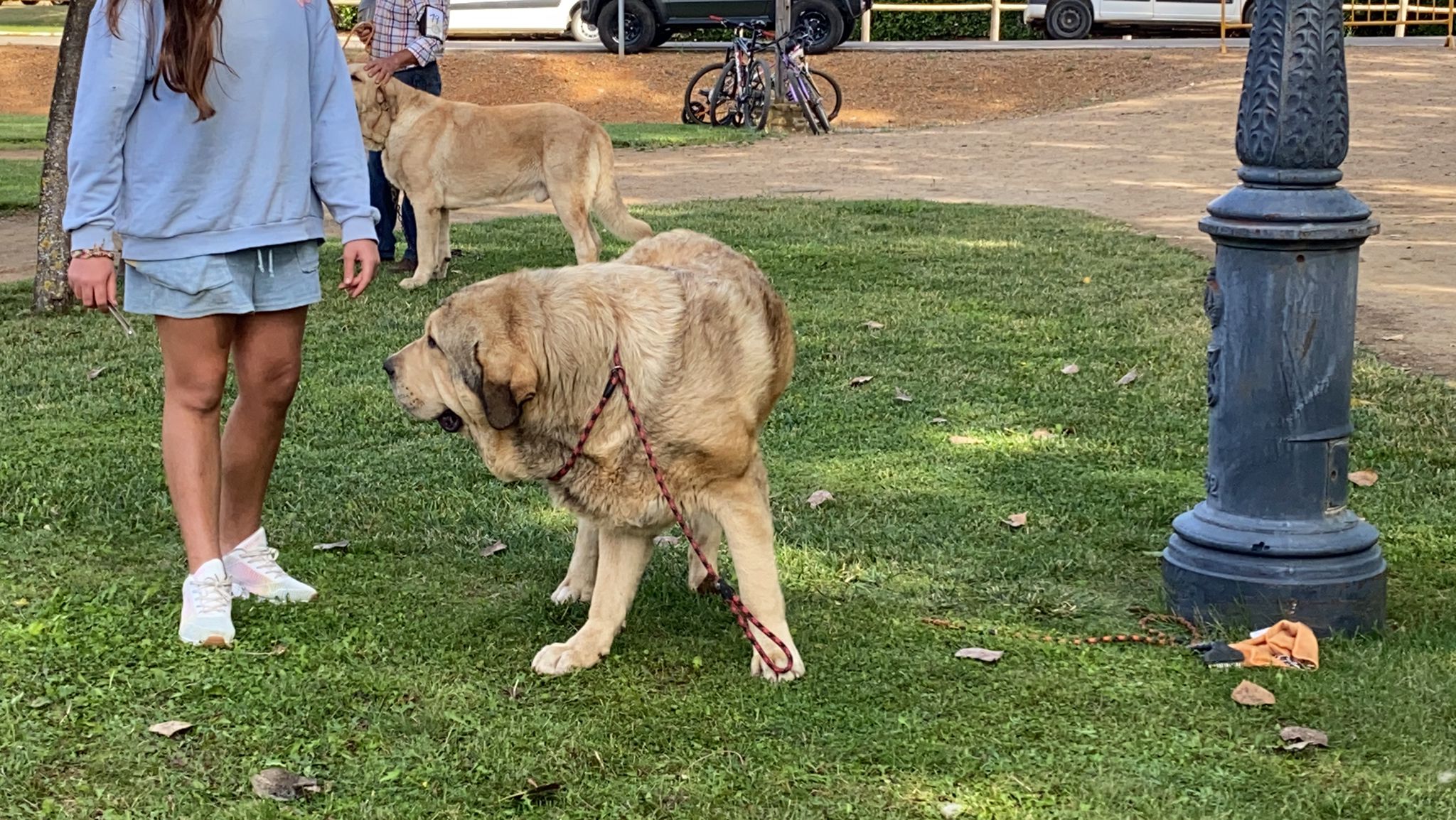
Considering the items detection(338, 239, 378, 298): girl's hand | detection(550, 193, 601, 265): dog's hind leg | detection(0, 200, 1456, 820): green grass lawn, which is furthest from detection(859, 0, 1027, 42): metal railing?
detection(338, 239, 378, 298): girl's hand

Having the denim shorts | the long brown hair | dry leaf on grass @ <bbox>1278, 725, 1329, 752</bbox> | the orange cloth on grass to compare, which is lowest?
dry leaf on grass @ <bbox>1278, 725, 1329, 752</bbox>

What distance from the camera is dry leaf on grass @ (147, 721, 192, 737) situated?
11.8 feet

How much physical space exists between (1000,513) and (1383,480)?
4.78ft

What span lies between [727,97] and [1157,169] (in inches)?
275

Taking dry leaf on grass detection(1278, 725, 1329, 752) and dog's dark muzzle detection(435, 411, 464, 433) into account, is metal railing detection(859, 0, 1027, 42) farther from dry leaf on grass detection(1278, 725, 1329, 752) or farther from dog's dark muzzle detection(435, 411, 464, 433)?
dry leaf on grass detection(1278, 725, 1329, 752)

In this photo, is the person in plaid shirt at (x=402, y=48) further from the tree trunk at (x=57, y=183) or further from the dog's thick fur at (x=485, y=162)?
the tree trunk at (x=57, y=183)

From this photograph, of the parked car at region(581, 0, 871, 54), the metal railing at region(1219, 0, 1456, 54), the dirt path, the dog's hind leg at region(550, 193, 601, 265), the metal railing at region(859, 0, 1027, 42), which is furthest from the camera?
the metal railing at region(859, 0, 1027, 42)

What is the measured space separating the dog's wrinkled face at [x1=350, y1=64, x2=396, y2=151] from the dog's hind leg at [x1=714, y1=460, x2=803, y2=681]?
6.46 m

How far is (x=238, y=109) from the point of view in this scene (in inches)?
155

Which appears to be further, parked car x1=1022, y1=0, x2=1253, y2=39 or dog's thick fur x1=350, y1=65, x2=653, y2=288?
parked car x1=1022, y1=0, x2=1253, y2=39

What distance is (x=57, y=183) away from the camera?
29.5ft

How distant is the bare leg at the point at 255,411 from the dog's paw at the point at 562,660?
1.04 metres

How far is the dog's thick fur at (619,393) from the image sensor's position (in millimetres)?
3641

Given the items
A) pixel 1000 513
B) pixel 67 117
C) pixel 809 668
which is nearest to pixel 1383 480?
pixel 1000 513
